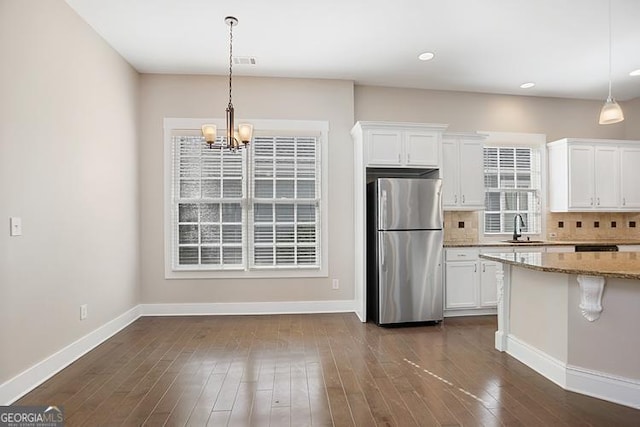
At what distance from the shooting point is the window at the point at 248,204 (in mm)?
4539

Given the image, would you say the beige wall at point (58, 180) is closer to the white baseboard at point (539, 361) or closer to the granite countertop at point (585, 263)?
the granite countertop at point (585, 263)

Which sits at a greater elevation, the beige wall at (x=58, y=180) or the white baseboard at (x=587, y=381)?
the beige wall at (x=58, y=180)

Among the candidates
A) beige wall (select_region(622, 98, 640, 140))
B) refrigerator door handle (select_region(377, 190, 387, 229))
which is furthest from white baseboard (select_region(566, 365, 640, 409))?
beige wall (select_region(622, 98, 640, 140))

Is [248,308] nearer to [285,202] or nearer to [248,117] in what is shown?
[285,202]

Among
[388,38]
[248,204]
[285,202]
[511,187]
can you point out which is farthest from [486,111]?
[248,204]

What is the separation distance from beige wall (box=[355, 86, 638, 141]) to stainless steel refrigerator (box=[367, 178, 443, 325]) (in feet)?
4.43

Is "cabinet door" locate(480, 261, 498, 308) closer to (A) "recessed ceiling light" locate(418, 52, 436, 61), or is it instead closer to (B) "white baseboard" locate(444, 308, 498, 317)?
(B) "white baseboard" locate(444, 308, 498, 317)

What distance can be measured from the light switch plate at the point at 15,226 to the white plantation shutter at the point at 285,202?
2437mm

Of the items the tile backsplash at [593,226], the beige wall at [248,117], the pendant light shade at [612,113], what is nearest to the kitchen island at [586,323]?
the pendant light shade at [612,113]

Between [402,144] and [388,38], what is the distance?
1194mm

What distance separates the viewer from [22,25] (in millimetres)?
Answer: 2500

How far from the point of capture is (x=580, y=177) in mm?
4922

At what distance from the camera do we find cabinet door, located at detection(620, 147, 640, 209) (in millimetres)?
5000

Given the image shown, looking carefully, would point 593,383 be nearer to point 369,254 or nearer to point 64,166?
point 369,254
